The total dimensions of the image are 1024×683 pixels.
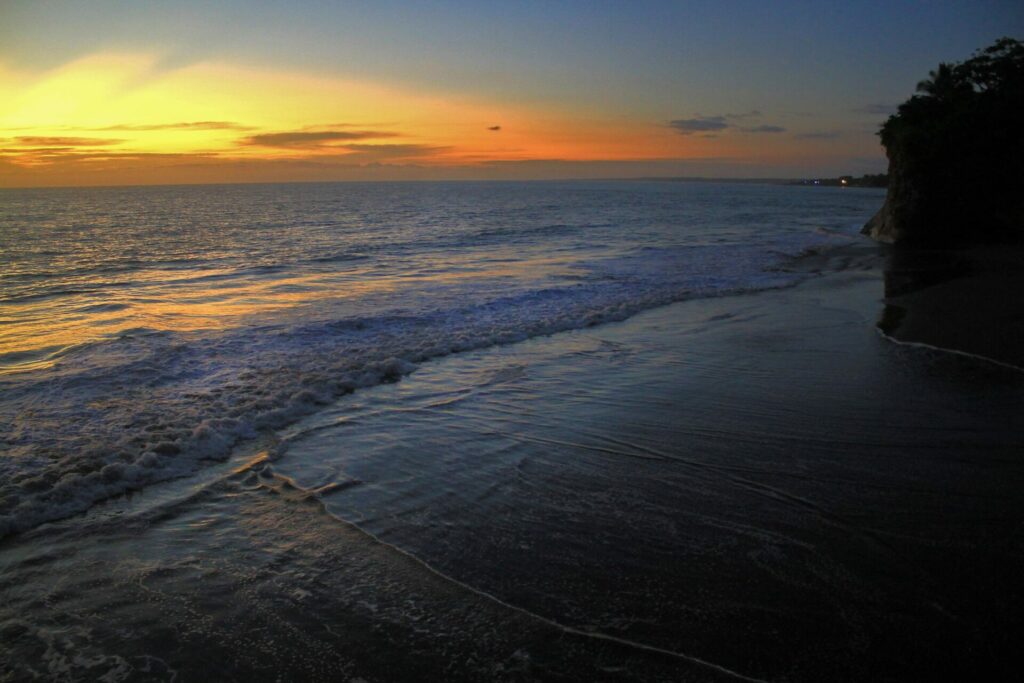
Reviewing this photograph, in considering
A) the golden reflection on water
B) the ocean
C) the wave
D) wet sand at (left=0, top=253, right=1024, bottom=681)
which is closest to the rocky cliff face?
the golden reflection on water

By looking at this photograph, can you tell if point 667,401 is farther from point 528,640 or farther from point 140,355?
point 140,355

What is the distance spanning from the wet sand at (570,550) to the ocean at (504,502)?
0.08 ft

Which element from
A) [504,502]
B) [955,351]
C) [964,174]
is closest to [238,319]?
[504,502]

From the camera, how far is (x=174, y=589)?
4371mm

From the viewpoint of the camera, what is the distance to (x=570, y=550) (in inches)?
184

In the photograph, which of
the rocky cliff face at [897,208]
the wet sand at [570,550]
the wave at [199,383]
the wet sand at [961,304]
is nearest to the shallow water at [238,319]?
the wave at [199,383]

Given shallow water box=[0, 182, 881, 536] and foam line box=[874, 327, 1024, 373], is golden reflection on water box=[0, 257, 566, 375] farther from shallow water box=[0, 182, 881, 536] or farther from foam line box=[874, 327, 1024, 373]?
foam line box=[874, 327, 1024, 373]

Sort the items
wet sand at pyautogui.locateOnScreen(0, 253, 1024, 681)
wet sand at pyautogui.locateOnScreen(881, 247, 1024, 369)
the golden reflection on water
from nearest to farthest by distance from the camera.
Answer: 1. wet sand at pyautogui.locateOnScreen(0, 253, 1024, 681)
2. wet sand at pyautogui.locateOnScreen(881, 247, 1024, 369)
3. the golden reflection on water

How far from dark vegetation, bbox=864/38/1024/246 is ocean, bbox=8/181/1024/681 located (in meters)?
23.9

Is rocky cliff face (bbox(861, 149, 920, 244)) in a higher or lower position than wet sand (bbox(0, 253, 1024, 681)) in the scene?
higher

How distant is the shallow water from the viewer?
7.11 metres

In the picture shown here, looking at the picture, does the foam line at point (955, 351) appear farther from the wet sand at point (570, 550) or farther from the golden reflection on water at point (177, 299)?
the golden reflection on water at point (177, 299)

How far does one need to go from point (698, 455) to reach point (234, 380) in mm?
6772

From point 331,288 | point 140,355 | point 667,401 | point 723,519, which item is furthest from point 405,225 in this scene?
point 723,519
